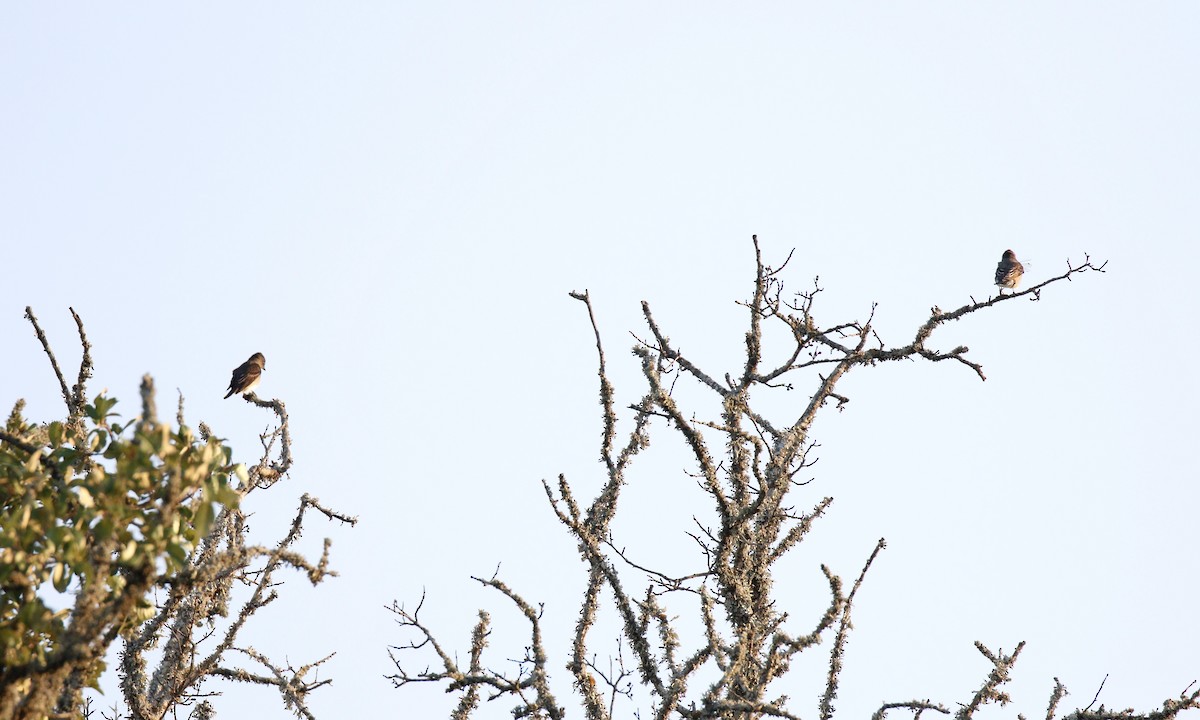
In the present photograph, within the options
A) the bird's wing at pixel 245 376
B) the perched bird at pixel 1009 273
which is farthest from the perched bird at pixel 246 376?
the perched bird at pixel 1009 273

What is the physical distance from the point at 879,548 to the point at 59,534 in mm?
5647

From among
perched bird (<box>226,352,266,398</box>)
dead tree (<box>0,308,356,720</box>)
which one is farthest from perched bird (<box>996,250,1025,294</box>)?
dead tree (<box>0,308,356,720</box>)

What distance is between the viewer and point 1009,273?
20.1 m

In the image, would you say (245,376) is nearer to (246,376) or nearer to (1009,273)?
(246,376)

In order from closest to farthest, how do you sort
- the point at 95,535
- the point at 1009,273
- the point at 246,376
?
the point at 95,535 → the point at 246,376 → the point at 1009,273

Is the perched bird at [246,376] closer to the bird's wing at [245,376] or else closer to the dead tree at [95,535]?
the bird's wing at [245,376]

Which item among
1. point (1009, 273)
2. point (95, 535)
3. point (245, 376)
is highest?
point (1009, 273)

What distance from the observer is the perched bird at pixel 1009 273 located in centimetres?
2003

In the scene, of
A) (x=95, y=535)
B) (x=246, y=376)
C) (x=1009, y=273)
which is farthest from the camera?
(x=1009, y=273)

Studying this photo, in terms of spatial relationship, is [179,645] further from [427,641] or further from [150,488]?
[150,488]

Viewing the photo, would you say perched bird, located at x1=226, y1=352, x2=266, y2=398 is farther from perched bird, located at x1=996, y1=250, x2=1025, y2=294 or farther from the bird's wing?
perched bird, located at x1=996, y1=250, x2=1025, y2=294

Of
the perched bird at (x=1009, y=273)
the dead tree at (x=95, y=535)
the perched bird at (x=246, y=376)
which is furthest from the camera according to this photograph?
the perched bird at (x=1009, y=273)

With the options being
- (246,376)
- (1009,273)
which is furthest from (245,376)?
(1009,273)

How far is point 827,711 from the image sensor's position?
29.9 feet
